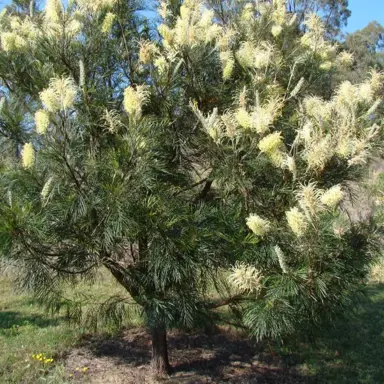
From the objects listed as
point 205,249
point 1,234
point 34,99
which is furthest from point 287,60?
Result: point 1,234

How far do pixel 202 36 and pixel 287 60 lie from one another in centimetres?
79

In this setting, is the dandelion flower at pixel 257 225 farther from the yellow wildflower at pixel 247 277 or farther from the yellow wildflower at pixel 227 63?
the yellow wildflower at pixel 227 63

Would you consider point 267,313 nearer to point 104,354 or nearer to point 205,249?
point 205,249

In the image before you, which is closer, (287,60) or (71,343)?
(287,60)

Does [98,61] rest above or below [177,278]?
above

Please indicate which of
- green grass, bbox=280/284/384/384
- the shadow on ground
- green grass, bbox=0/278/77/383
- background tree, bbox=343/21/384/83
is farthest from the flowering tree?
background tree, bbox=343/21/384/83

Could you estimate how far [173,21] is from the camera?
3.56m

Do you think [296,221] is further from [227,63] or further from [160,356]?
[160,356]

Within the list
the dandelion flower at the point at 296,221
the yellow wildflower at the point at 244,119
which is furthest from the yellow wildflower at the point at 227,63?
the dandelion flower at the point at 296,221

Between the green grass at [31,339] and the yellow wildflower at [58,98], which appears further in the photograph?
the green grass at [31,339]

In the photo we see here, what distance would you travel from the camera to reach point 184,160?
3578mm

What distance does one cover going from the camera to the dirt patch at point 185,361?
4.43 meters

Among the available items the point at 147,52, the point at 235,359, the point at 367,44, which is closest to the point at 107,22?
the point at 147,52

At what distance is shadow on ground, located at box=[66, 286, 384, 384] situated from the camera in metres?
4.51
